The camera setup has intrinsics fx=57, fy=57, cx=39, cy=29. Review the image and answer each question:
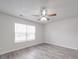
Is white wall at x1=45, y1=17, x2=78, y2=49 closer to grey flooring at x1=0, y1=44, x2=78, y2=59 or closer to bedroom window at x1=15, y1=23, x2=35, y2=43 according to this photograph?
grey flooring at x1=0, y1=44, x2=78, y2=59

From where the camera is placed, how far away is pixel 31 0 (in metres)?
2.01

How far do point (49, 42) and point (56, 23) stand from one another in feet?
7.19

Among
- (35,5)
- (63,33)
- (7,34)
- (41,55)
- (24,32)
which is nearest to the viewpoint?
(35,5)

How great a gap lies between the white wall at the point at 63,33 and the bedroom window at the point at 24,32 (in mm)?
1891

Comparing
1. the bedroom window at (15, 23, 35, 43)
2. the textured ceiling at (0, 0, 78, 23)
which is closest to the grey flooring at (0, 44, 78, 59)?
the bedroom window at (15, 23, 35, 43)

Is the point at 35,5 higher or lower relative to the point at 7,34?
higher

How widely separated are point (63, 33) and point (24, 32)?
11.3ft

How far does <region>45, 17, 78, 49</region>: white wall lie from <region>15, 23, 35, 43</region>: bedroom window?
1.89 metres

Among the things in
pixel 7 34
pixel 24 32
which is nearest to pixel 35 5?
pixel 7 34

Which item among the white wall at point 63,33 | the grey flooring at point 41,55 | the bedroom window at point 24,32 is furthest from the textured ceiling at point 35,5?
the grey flooring at point 41,55

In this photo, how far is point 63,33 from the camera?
516 centimetres

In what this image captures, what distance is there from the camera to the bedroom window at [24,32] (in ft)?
14.0

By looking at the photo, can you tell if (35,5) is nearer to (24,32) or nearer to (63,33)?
(24,32)

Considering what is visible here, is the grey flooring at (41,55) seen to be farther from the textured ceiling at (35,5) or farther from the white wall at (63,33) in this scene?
the textured ceiling at (35,5)
